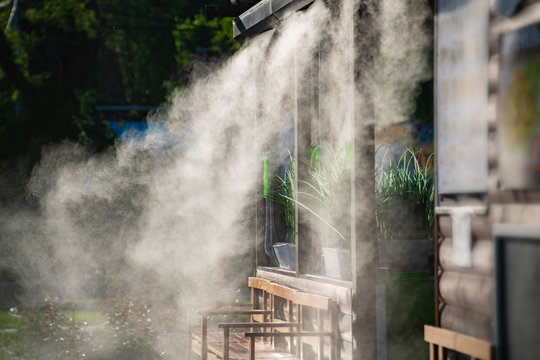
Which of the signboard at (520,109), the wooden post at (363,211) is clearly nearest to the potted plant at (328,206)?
the wooden post at (363,211)

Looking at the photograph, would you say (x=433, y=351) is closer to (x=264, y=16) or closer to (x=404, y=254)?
(x=404, y=254)

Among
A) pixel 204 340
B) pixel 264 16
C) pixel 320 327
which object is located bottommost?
pixel 204 340

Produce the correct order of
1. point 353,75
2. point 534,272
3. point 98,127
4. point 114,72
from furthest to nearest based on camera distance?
point 114,72 < point 98,127 < point 353,75 < point 534,272

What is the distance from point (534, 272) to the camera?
3.09 m

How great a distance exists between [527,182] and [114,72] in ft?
51.0

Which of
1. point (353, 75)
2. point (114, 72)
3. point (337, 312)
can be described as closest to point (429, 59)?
point (353, 75)

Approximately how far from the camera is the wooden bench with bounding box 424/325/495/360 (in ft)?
11.3

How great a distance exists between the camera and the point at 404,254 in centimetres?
495

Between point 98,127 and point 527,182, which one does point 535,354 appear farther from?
point 98,127

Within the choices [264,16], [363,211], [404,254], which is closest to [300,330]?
[404,254]

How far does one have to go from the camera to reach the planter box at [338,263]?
5.12 m

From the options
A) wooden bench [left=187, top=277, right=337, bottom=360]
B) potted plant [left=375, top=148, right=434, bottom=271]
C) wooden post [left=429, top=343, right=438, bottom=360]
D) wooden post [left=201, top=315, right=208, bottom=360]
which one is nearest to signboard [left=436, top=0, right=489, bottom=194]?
wooden post [left=429, top=343, right=438, bottom=360]

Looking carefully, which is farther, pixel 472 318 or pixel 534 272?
pixel 472 318

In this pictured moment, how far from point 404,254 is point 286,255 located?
5.46ft
